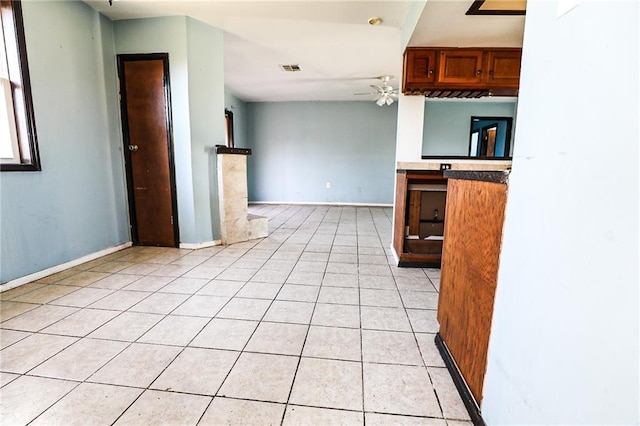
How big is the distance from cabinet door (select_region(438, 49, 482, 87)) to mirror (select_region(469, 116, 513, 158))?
3.59 meters

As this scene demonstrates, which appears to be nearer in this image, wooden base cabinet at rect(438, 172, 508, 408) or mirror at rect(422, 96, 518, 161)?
wooden base cabinet at rect(438, 172, 508, 408)

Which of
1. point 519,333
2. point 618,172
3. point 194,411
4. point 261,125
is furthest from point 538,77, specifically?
point 261,125

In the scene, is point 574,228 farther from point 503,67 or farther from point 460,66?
point 503,67

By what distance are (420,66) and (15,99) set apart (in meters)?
3.65

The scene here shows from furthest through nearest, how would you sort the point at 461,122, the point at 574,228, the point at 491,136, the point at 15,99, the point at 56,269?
the point at 491,136 < the point at 461,122 < the point at 56,269 < the point at 15,99 < the point at 574,228

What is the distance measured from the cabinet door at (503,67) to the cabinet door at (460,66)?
10 centimetres

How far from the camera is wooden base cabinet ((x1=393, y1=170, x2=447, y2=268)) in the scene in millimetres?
2842

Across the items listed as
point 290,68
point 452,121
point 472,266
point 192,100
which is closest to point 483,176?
point 472,266

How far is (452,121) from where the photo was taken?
6469 mm

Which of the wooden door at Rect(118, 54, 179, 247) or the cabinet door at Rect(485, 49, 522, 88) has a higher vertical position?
the cabinet door at Rect(485, 49, 522, 88)

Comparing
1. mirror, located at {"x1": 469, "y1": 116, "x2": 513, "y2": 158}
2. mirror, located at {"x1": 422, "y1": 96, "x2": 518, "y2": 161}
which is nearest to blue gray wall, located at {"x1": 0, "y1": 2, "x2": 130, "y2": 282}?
mirror, located at {"x1": 422, "y1": 96, "x2": 518, "y2": 161}

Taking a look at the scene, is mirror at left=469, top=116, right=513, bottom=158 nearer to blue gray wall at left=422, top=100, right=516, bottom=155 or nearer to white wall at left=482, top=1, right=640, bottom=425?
blue gray wall at left=422, top=100, right=516, bottom=155

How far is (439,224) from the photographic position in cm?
295

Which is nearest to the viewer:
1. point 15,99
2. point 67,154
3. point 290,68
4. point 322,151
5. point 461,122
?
point 15,99
